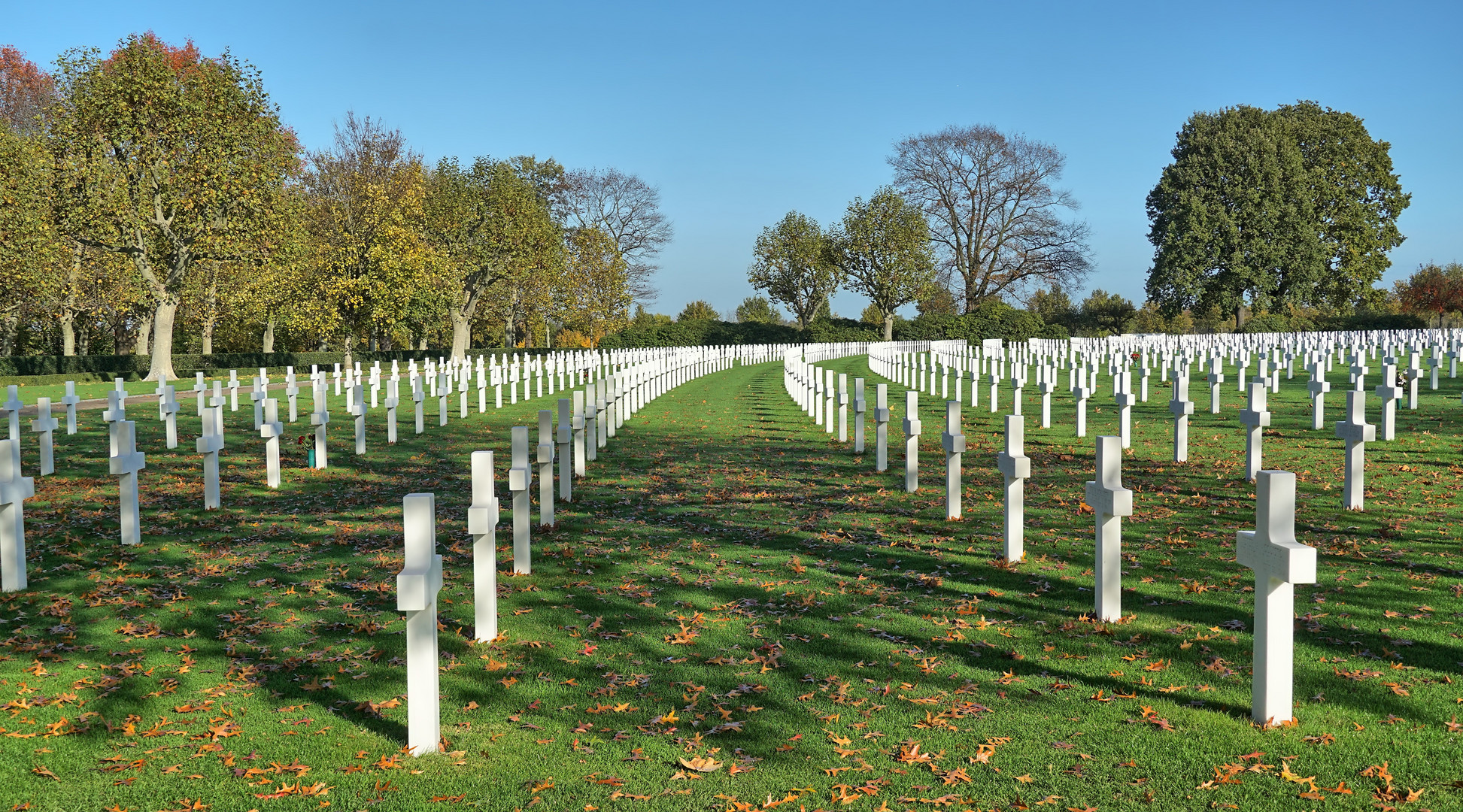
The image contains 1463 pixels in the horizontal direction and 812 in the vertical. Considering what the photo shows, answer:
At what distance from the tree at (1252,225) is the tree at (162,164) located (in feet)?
182

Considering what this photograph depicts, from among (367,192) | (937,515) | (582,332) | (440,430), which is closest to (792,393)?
(440,430)

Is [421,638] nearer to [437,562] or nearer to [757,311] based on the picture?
[437,562]

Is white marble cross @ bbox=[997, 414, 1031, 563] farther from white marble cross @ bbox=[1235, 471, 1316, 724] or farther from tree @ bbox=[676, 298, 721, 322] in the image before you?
tree @ bbox=[676, 298, 721, 322]

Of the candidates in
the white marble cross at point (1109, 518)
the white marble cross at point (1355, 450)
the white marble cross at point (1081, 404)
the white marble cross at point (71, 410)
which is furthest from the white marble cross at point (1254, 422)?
the white marble cross at point (71, 410)

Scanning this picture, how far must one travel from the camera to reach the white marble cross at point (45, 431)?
1312 cm

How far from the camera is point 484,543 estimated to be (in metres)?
6.19

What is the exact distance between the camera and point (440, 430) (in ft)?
66.9

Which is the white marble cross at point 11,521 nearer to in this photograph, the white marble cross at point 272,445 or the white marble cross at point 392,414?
the white marble cross at point 272,445

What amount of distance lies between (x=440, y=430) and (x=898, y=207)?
194 ft

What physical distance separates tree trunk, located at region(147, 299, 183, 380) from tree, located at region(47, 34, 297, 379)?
Answer: 1.7 inches

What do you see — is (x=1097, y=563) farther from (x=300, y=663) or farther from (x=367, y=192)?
(x=367, y=192)

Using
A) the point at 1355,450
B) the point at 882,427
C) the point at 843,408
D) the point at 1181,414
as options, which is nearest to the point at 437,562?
the point at 1355,450

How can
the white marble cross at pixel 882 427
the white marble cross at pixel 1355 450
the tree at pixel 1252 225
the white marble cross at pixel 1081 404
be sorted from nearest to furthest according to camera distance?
the white marble cross at pixel 1355 450 < the white marble cross at pixel 882 427 < the white marble cross at pixel 1081 404 < the tree at pixel 1252 225

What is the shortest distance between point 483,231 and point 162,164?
20808mm
